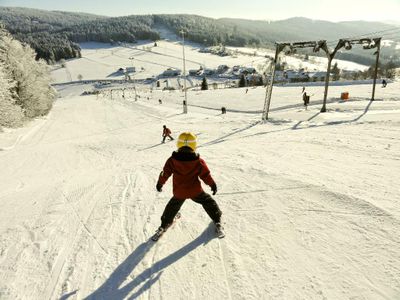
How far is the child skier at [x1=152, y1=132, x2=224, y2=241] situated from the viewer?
12.7 ft

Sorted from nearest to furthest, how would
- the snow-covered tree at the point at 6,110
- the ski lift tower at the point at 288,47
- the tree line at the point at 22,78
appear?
1. the ski lift tower at the point at 288,47
2. the snow-covered tree at the point at 6,110
3. the tree line at the point at 22,78

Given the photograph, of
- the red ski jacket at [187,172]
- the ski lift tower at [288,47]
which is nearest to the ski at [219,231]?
the red ski jacket at [187,172]

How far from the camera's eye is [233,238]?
13.6ft

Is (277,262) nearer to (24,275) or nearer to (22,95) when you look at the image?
(24,275)

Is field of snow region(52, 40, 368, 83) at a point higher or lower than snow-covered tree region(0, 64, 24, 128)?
higher

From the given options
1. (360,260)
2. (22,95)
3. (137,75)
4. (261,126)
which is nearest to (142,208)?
(360,260)

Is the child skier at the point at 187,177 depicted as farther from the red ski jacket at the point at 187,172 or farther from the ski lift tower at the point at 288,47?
the ski lift tower at the point at 288,47

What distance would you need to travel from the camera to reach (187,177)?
13.1ft

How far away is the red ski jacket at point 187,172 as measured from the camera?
3920 millimetres

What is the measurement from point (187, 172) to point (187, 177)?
9cm

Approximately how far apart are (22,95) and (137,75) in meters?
108

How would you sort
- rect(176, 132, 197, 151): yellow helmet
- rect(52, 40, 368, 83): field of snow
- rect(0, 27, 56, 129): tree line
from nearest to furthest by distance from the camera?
rect(176, 132, 197, 151): yellow helmet, rect(0, 27, 56, 129): tree line, rect(52, 40, 368, 83): field of snow

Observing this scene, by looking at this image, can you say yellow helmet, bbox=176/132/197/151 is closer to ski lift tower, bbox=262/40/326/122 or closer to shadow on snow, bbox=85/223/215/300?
shadow on snow, bbox=85/223/215/300

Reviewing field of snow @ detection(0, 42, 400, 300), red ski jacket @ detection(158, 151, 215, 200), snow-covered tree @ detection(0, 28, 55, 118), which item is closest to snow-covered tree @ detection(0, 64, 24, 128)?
snow-covered tree @ detection(0, 28, 55, 118)
